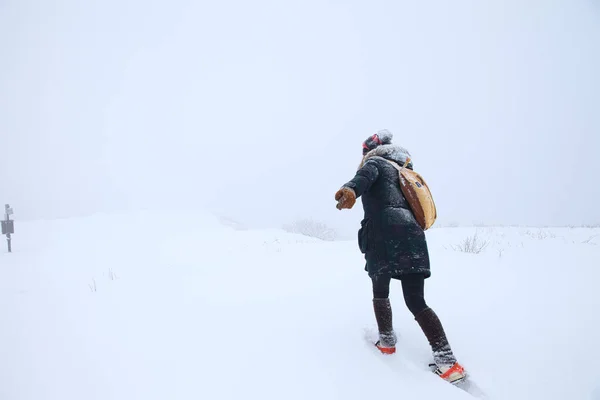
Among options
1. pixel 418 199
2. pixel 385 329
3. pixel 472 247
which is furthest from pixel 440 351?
pixel 472 247

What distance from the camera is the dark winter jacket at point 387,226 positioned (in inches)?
91.0

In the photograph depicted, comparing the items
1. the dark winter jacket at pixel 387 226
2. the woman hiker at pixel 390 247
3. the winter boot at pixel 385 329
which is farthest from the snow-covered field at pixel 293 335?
the dark winter jacket at pixel 387 226

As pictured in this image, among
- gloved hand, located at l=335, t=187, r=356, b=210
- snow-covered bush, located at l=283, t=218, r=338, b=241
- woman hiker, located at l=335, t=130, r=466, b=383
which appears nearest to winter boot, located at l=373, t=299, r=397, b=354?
woman hiker, located at l=335, t=130, r=466, b=383

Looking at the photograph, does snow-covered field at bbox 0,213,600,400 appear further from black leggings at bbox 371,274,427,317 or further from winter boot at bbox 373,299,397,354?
black leggings at bbox 371,274,427,317

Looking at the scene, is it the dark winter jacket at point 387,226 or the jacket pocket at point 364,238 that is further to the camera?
the jacket pocket at point 364,238

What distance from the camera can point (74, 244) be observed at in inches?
538

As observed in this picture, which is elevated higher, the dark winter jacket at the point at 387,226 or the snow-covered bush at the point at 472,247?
the dark winter jacket at the point at 387,226

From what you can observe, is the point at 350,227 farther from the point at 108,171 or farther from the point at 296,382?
the point at 108,171

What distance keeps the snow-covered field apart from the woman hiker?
22 cm

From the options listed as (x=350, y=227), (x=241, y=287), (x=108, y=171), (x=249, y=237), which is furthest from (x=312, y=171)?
(x=241, y=287)

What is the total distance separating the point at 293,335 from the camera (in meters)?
2.63

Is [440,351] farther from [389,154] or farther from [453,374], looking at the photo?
[389,154]

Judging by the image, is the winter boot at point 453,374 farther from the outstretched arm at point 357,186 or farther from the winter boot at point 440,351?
the outstretched arm at point 357,186

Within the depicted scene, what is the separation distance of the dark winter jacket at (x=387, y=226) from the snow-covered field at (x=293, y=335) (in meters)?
0.77
